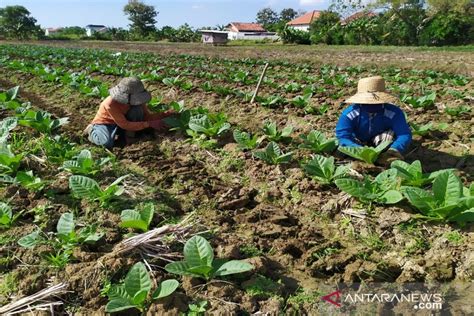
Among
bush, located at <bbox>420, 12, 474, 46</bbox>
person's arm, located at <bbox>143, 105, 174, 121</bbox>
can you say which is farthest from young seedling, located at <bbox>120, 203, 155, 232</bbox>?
bush, located at <bbox>420, 12, 474, 46</bbox>

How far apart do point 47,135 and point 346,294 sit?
4078 millimetres

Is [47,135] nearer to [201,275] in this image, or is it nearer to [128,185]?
[128,185]

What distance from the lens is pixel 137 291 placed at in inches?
90.5

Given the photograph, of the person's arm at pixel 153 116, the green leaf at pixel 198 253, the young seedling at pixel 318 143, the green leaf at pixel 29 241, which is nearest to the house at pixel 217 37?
the person's arm at pixel 153 116

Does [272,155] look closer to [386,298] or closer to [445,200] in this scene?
[445,200]

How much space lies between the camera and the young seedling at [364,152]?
3854 mm

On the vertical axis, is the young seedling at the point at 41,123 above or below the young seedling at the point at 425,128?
above

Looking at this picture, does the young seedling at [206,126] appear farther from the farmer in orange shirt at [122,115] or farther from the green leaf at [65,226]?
the green leaf at [65,226]

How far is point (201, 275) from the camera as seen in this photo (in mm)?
2449

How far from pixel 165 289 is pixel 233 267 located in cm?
40

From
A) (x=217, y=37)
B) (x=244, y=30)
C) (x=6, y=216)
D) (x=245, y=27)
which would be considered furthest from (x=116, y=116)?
(x=245, y=27)

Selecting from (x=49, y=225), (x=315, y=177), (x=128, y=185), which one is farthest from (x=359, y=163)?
(x=49, y=225)

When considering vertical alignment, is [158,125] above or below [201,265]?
above

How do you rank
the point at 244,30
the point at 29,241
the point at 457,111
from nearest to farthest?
the point at 29,241 → the point at 457,111 → the point at 244,30
